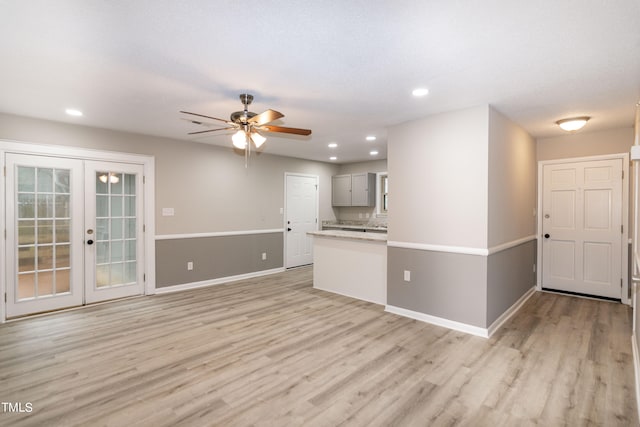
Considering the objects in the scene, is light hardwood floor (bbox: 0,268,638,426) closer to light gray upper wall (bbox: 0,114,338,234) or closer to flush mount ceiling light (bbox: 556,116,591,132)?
light gray upper wall (bbox: 0,114,338,234)

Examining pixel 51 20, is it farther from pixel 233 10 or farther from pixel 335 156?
pixel 335 156

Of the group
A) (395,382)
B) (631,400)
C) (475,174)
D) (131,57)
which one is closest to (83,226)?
(131,57)

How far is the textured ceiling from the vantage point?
5.80ft

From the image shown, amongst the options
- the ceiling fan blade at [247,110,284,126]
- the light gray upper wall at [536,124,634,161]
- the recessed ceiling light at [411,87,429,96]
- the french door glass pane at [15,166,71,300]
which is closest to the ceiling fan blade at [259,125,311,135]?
the ceiling fan blade at [247,110,284,126]

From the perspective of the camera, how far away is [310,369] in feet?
8.78

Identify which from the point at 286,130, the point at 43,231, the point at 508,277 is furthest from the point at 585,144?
the point at 43,231

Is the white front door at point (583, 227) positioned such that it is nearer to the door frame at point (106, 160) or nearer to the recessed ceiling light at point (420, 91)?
the recessed ceiling light at point (420, 91)

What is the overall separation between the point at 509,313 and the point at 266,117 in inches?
146

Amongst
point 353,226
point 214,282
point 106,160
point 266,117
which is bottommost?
point 214,282

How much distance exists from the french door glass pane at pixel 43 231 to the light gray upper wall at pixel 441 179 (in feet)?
14.2

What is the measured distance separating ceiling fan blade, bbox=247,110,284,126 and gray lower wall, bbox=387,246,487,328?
7.51ft

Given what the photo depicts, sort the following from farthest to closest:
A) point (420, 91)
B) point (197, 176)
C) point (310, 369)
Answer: point (197, 176) → point (420, 91) → point (310, 369)

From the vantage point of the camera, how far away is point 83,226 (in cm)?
430

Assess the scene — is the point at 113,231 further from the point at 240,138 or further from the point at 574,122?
the point at 574,122
